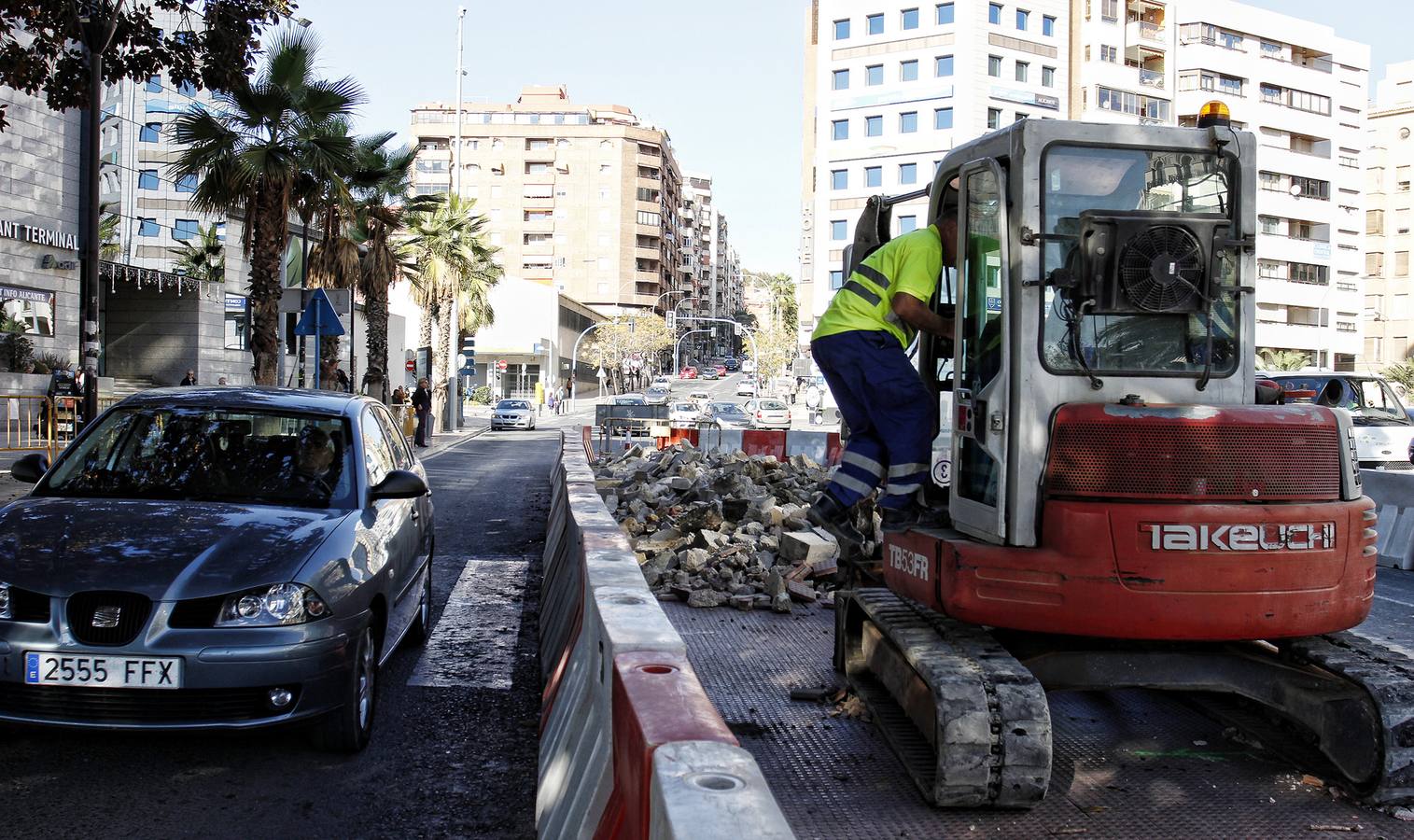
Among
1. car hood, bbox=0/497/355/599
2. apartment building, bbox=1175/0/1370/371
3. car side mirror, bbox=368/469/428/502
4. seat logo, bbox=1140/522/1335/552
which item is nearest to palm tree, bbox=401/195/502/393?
car side mirror, bbox=368/469/428/502

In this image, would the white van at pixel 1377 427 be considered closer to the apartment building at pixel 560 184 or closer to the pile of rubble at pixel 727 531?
the pile of rubble at pixel 727 531

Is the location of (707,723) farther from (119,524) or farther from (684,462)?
(684,462)

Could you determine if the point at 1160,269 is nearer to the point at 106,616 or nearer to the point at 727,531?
the point at 106,616

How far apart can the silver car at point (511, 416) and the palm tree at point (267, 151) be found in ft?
83.2

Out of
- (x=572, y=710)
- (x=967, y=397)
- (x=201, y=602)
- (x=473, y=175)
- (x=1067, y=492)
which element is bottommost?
(x=572, y=710)

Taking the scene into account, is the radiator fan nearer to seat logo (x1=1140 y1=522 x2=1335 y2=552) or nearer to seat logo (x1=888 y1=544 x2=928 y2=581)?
seat logo (x1=1140 y1=522 x2=1335 y2=552)

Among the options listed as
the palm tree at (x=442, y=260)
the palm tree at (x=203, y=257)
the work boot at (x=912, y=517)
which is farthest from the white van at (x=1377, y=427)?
the palm tree at (x=203, y=257)

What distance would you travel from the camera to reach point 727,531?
34.1 ft

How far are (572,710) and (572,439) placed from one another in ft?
34.3

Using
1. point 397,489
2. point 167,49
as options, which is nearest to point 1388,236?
point 167,49

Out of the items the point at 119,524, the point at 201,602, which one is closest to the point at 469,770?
the point at 201,602

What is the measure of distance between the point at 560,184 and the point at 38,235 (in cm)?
9676

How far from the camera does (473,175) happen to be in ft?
404

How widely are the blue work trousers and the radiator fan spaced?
3.41ft
